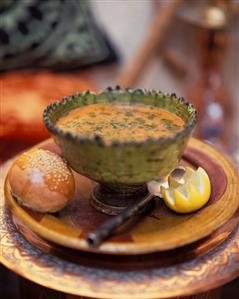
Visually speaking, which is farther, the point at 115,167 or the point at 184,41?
the point at 184,41

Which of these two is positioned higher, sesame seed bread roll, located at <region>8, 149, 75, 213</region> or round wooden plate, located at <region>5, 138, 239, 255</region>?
sesame seed bread roll, located at <region>8, 149, 75, 213</region>

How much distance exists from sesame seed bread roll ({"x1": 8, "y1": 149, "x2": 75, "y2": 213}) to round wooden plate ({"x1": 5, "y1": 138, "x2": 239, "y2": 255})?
2 centimetres

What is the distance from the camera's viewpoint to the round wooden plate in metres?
0.76

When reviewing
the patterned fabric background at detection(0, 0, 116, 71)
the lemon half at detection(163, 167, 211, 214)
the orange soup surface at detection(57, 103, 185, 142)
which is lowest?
the patterned fabric background at detection(0, 0, 116, 71)

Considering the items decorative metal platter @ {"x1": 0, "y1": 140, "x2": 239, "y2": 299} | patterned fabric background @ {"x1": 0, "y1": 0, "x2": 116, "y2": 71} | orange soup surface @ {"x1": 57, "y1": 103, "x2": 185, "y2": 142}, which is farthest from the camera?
patterned fabric background @ {"x1": 0, "y1": 0, "x2": 116, "y2": 71}

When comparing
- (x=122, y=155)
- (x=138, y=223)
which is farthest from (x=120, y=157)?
(x=138, y=223)

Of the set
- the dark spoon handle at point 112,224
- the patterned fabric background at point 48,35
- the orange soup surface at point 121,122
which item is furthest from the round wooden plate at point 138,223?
the patterned fabric background at point 48,35

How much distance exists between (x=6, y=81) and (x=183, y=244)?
1.03 metres

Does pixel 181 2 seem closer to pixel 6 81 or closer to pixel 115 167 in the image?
pixel 6 81

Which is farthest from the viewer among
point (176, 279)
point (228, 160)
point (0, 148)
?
point (0, 148)

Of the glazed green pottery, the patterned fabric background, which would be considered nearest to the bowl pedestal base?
the glazed green pottery

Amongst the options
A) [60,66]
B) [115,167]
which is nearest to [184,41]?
[60,66]

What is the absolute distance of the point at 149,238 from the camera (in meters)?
0.78

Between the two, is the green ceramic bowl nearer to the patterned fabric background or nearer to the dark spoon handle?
the dark spoon handle
